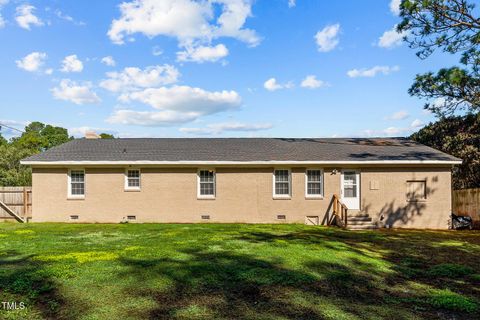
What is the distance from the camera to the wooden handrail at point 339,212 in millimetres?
15289

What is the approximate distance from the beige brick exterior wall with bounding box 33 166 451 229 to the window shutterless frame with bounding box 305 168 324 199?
0.80 feet

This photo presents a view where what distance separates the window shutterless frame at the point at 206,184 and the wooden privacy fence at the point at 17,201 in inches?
333

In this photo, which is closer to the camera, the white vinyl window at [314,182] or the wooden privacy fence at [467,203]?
the white vinyl window at [314,182]

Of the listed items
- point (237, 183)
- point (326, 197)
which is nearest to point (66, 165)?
point (237, 183)

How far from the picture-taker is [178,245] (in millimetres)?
9617

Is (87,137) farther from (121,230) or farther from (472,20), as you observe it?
(472,20)

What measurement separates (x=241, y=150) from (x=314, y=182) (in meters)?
4.17

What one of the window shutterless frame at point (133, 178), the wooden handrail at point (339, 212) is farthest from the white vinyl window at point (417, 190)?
the window shutterless frame at point (133, 178)

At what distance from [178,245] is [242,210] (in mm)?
7089

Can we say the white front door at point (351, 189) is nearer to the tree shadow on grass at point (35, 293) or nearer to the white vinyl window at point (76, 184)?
the white vinyl window at point (76, 184)

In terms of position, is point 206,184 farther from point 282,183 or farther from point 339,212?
point 339,212

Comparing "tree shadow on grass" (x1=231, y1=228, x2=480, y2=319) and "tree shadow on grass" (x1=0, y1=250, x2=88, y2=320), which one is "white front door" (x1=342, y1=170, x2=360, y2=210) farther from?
"tree shadow on grass" (x1=0, y1=250, x2=88, y2=320)

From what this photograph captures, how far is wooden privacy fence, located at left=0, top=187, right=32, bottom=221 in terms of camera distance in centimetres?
1672

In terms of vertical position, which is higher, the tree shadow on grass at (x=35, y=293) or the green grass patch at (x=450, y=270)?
the tree shadow on grass at (x=35, y=293)
